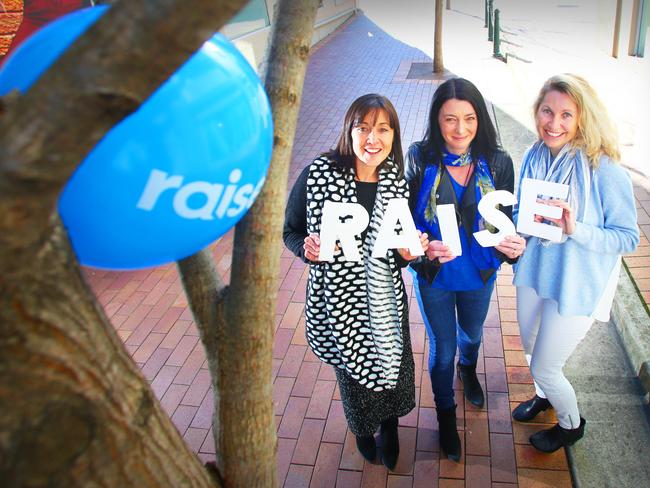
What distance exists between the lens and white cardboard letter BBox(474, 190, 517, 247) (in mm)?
2180

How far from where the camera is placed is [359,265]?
2.27 meters

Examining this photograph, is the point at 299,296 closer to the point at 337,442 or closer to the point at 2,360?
the point at 337,442

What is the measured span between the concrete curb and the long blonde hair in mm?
1527

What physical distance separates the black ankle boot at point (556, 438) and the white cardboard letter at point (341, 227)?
151cm

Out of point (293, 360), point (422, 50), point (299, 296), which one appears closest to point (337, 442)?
point (293, 360)

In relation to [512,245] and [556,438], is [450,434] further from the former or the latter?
[512,245]

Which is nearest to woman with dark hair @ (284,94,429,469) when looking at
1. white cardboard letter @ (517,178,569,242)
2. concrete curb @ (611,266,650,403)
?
white cardboard letter @ (517,178,569,242)

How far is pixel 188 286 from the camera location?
130 centimetres

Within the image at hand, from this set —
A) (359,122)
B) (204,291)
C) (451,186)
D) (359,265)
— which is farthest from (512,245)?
(204,291)

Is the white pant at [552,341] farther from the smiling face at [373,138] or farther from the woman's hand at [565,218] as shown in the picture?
the smiling face at [373,138]

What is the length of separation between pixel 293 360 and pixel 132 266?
2.50m

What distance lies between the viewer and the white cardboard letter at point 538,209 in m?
2.09

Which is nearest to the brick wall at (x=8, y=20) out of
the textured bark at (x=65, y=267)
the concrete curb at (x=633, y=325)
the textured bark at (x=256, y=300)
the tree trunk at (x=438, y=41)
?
the textured bark at (x=256, y=300)

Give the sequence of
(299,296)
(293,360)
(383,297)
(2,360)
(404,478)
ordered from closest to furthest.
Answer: (2,360), (383,297), (404,478), (293,360), (299,296)
